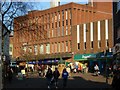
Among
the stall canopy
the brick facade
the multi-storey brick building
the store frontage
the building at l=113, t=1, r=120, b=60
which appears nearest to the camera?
the building at l=113, t=1, r=120, b=60

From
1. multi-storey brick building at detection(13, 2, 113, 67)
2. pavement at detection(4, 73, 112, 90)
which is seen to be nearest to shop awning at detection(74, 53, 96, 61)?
multi-storey brick building at detection(13, 2, 113, 67)

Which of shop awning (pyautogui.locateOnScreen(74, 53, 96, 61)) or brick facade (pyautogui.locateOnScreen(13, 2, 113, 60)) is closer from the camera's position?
shop awning (pyautogui.locateOnScreen(74, 53, 96, 61))

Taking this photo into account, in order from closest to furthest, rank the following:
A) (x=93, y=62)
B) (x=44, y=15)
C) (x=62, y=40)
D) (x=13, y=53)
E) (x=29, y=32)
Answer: (x=29, y=32), (x=93, y=62), (x=62, y=40), (x=44, y=15), (x=13, y=53)

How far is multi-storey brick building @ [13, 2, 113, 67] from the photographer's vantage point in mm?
83875

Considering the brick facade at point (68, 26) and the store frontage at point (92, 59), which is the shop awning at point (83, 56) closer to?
the store frontage at point (92, 59)

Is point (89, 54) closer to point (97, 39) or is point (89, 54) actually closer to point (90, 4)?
point (97, 39)

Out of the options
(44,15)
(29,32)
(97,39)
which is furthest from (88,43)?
(29,32)

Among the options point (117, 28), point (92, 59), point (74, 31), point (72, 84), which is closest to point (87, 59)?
point (92, 59)

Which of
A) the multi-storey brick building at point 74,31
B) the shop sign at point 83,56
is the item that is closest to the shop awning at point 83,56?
the shop sign at point 83,56

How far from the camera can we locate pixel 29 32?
129ft

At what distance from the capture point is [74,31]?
92.1 m

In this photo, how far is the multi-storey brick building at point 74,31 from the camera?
3302 inches

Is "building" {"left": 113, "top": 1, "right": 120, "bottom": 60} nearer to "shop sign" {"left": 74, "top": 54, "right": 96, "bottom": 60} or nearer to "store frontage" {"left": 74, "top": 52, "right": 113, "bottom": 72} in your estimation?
"store frontage" {"left": 74, "top": 52, "right": 113, "bottom": 72}

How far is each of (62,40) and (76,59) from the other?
9.63 m
